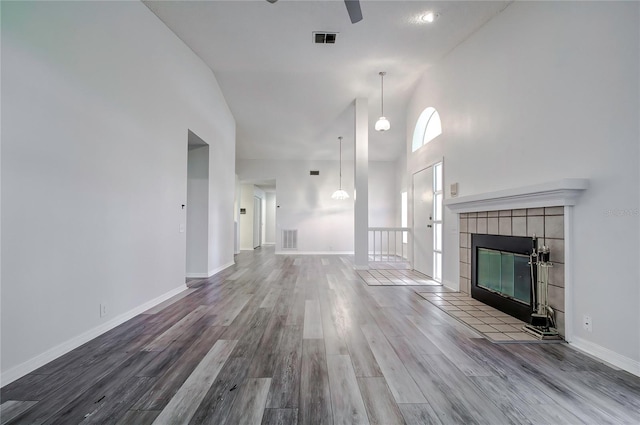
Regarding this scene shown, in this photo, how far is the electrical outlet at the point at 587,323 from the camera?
199 centimetres

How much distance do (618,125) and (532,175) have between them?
0.76 metres

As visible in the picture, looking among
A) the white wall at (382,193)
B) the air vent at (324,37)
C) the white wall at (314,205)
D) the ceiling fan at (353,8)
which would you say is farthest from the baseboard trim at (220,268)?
the white wall at (382,193)

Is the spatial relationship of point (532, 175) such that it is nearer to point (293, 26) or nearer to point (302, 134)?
point (293, 26)

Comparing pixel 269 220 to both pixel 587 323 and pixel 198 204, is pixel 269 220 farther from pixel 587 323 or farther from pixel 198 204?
pixel 587 323

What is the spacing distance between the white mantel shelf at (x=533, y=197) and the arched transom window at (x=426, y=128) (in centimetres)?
175

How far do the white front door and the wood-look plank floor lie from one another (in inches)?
84.7

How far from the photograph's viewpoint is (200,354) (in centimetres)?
192

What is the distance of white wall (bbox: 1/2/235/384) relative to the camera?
164 centimetres

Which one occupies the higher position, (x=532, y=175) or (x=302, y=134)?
(x=302, y=134)

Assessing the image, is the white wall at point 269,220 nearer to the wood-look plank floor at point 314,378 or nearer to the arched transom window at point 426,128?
the arched transom window at point 426,128

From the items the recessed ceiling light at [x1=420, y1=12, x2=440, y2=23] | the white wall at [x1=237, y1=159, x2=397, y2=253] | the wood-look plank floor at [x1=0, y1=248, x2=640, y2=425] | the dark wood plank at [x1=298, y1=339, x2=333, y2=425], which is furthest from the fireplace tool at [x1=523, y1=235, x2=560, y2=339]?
the white wall at [x1=237, y1=159, x2=397, y2=253]

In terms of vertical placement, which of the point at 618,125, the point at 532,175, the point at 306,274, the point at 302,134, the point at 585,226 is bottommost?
the point at 306,274

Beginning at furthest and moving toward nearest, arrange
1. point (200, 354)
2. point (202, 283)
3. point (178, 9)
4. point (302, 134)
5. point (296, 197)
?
point (296, 197) → point (302, 134) → point (202, 283) → point (178, 9) → point (200, 354)

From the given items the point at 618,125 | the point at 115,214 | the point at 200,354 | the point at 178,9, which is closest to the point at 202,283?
the point at 115,214
